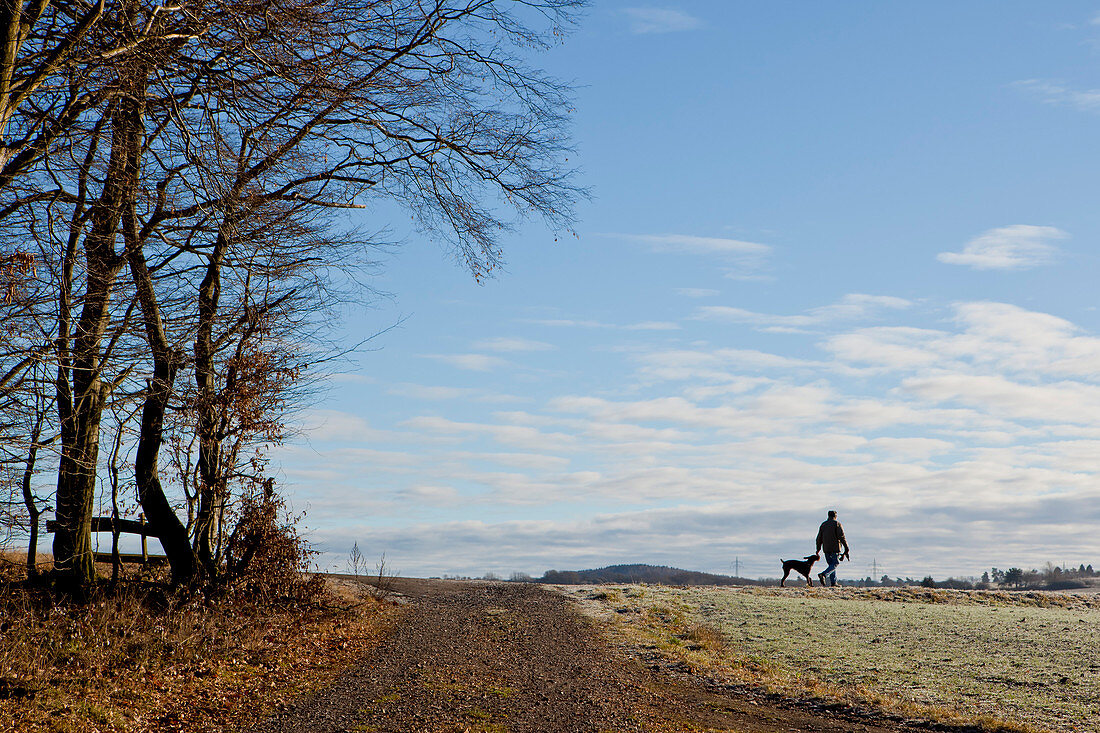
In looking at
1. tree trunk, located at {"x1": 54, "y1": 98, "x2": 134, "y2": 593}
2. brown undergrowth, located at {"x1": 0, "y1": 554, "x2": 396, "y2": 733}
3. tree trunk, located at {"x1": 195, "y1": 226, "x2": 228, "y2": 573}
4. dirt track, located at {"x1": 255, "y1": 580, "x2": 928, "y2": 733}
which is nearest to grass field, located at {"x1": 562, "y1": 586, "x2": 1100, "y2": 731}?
dirt track, located at {"x1": 255, "y1": 580, "x2": 928, "y2": 733}

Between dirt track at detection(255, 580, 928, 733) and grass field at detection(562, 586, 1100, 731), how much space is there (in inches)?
47.6

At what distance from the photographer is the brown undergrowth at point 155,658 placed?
8.81 metres

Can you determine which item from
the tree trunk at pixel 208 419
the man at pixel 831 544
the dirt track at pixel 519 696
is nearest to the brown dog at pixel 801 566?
the man at pixel 831 544

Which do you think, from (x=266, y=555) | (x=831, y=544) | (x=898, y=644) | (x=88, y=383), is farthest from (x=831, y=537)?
(x=88, y=383)

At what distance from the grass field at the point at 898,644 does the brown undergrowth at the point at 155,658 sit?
618 centimetres

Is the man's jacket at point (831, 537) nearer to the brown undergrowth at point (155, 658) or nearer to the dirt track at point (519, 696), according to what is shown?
the dirt track at point (519, 696)

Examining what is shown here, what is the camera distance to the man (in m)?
26.0

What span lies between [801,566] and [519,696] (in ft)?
60.9

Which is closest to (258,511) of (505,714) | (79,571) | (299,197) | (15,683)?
(79,571)

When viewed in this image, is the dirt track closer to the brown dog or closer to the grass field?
the grass field

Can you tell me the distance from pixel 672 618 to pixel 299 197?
12203 mm

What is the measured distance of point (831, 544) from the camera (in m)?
26.3

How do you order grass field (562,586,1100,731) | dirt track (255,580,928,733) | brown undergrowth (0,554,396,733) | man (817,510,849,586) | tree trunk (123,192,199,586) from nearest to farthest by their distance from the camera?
1. brown undergrowth (0,554,396,733)
2. dirt track (255,580,928,733)
3. grass field (562,586,1100,731)
4. tree trunk (123,192,199,586)
5. man (817,510,849,586)

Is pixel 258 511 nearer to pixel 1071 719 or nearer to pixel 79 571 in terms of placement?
pixel 79 571
